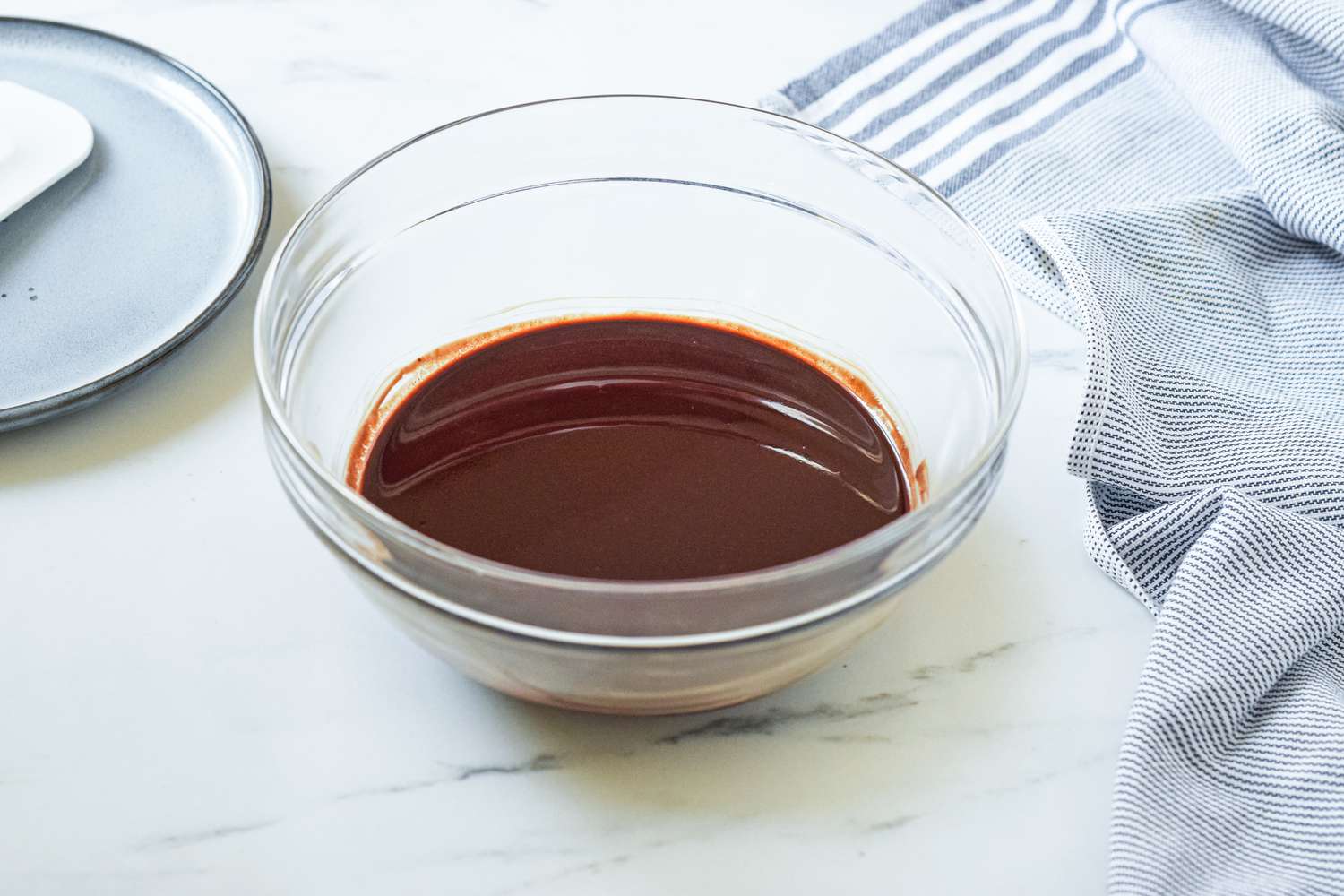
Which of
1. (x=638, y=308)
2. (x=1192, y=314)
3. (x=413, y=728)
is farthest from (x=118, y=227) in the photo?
(x=1192, y=314)

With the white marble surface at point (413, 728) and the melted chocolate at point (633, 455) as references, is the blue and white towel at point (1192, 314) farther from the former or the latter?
the melted chocolate at point (633, 455)

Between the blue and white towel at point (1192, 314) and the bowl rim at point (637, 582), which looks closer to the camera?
the bowl rim at point (637, 582)

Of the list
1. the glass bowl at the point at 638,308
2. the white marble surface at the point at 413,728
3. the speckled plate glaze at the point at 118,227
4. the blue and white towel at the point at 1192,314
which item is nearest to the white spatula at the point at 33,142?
the speckled plate glaze at the point at 118,227

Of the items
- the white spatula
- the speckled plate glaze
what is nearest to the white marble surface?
the speckled plate glaze

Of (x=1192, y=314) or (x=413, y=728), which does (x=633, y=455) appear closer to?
(x=413, y=728)

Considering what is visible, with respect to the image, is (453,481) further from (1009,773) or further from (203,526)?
(1009,773)
